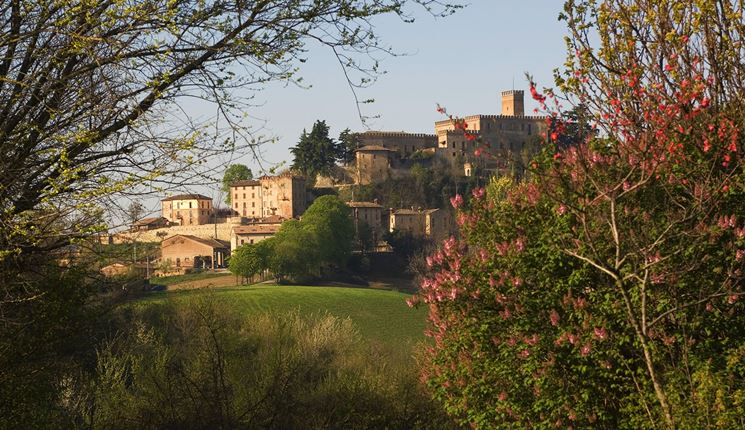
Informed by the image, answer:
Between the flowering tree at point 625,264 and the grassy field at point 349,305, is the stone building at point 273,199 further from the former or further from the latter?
the flowering tree at point 625,264

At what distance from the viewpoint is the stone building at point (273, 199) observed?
100m

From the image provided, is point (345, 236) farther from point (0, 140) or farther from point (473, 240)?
point (0, 140)

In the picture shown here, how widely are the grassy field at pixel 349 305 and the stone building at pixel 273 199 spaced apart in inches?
1177

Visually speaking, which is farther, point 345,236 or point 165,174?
point 345,236

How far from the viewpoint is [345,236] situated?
8419cm

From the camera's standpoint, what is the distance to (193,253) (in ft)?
293

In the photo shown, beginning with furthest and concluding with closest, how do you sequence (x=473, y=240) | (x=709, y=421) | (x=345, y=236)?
(x=345, y=236) < (x=473, y=240) < (x=709, y=421)

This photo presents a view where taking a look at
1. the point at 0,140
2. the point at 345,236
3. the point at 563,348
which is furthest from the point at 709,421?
the point at 345,236

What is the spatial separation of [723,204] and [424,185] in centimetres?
9591

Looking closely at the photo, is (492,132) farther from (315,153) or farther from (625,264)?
(625,264)

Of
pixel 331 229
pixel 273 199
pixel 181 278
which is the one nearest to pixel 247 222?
pixel 273 199

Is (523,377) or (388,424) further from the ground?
(523,377)

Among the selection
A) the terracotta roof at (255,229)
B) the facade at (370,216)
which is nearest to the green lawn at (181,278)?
the terracotta roof at (255,229)

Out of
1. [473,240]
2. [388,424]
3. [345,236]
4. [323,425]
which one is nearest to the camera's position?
[473,240]
